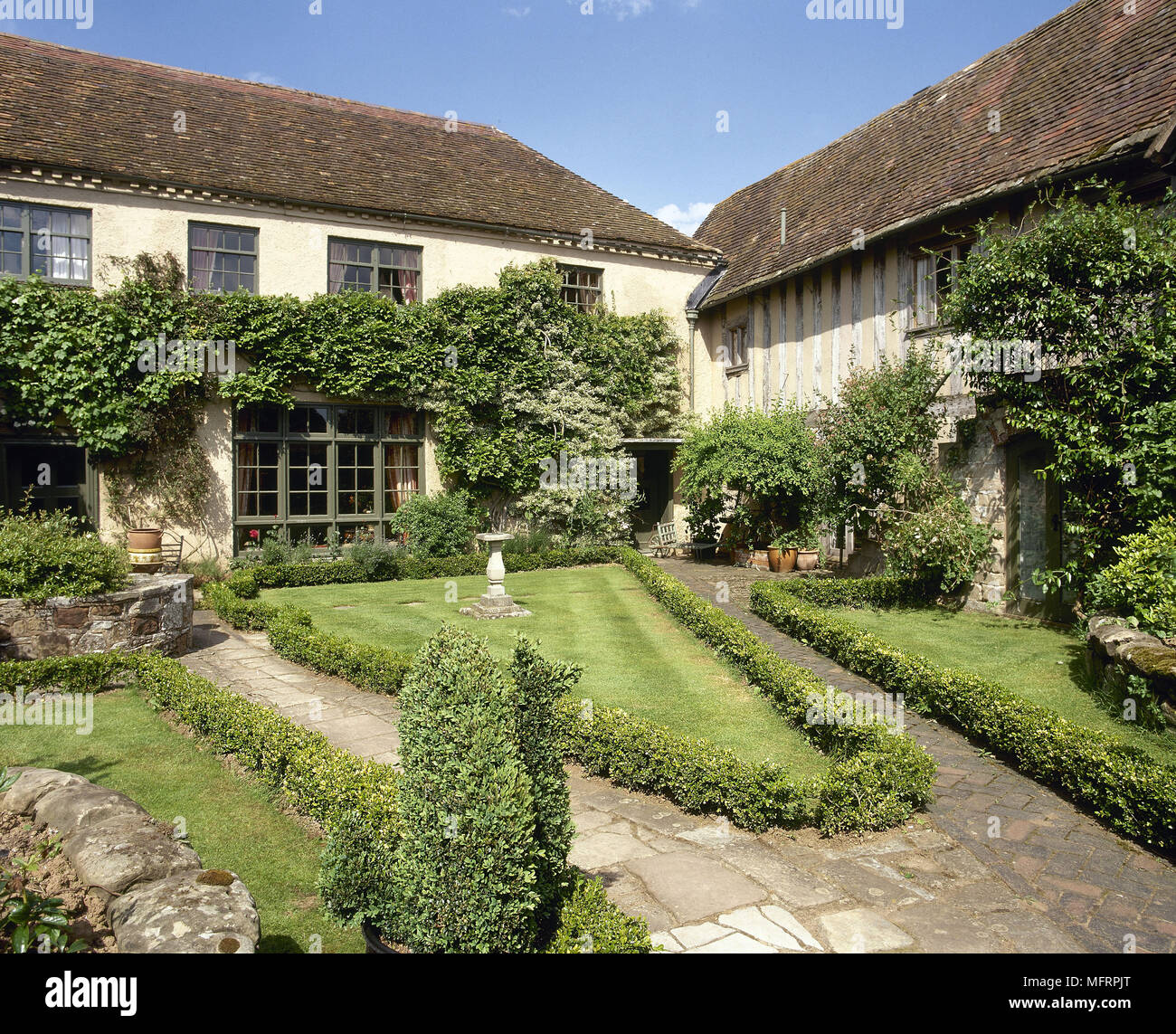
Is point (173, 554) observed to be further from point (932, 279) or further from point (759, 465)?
point (932, 279)

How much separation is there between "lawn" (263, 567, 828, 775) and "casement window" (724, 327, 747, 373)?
5.74m

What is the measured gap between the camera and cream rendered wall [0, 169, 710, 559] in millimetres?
13930

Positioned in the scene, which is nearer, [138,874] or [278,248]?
[138,874]

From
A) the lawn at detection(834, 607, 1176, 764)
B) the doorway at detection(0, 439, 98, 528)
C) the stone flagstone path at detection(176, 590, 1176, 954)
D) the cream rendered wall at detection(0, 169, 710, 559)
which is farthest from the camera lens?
the cream rendered wall at detection(0, 169, 710, 559)

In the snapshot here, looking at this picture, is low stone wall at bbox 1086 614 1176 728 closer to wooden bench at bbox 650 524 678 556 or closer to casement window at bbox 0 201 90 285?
wooden bench at bbox 650 524 678 556

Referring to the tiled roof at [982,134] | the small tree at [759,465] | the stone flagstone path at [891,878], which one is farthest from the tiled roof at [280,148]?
the stone flagstone path at [891,878]

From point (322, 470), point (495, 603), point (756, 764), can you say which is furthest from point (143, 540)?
point (756, 764)

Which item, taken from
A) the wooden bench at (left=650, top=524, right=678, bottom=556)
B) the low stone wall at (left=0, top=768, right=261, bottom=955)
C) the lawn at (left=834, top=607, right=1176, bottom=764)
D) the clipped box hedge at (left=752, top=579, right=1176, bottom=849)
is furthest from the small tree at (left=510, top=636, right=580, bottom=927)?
the wooden bench at (left=650, top=524, right=678, bottom=556)

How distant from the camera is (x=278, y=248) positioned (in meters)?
15.5

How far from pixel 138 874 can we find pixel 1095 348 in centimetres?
1015

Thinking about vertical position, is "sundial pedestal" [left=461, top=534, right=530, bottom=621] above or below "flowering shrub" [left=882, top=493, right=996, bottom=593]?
below
